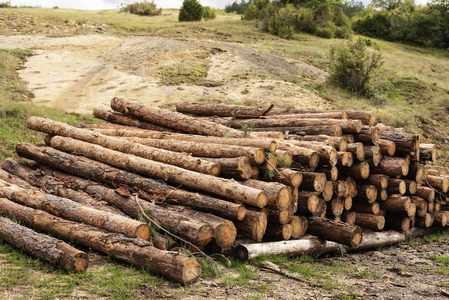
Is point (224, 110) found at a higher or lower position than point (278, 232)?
higher

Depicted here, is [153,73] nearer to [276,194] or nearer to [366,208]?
[366,208]

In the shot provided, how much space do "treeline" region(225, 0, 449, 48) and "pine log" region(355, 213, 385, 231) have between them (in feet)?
76.1

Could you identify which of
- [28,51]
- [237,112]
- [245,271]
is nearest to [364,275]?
[245,271]

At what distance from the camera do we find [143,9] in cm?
3819

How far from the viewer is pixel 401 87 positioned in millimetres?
21438

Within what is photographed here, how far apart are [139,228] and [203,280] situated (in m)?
1.07

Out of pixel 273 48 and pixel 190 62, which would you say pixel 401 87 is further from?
pixel 190 62

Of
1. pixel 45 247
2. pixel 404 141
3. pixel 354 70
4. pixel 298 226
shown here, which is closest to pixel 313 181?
pixel 298 226

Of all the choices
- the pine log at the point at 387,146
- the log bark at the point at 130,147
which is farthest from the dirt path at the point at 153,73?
the pine log at the point at 387,146

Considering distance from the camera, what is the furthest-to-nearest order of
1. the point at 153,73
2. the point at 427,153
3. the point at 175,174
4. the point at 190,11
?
the point at 190,11, the point at 153,73, the point at 427,153, the point at 175,174

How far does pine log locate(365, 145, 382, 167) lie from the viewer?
25.8 ft

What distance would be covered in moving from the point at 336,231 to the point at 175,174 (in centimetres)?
268

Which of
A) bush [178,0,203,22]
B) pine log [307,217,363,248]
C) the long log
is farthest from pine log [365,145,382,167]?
bush [178,0,203,22]

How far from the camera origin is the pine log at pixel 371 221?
7.89m
